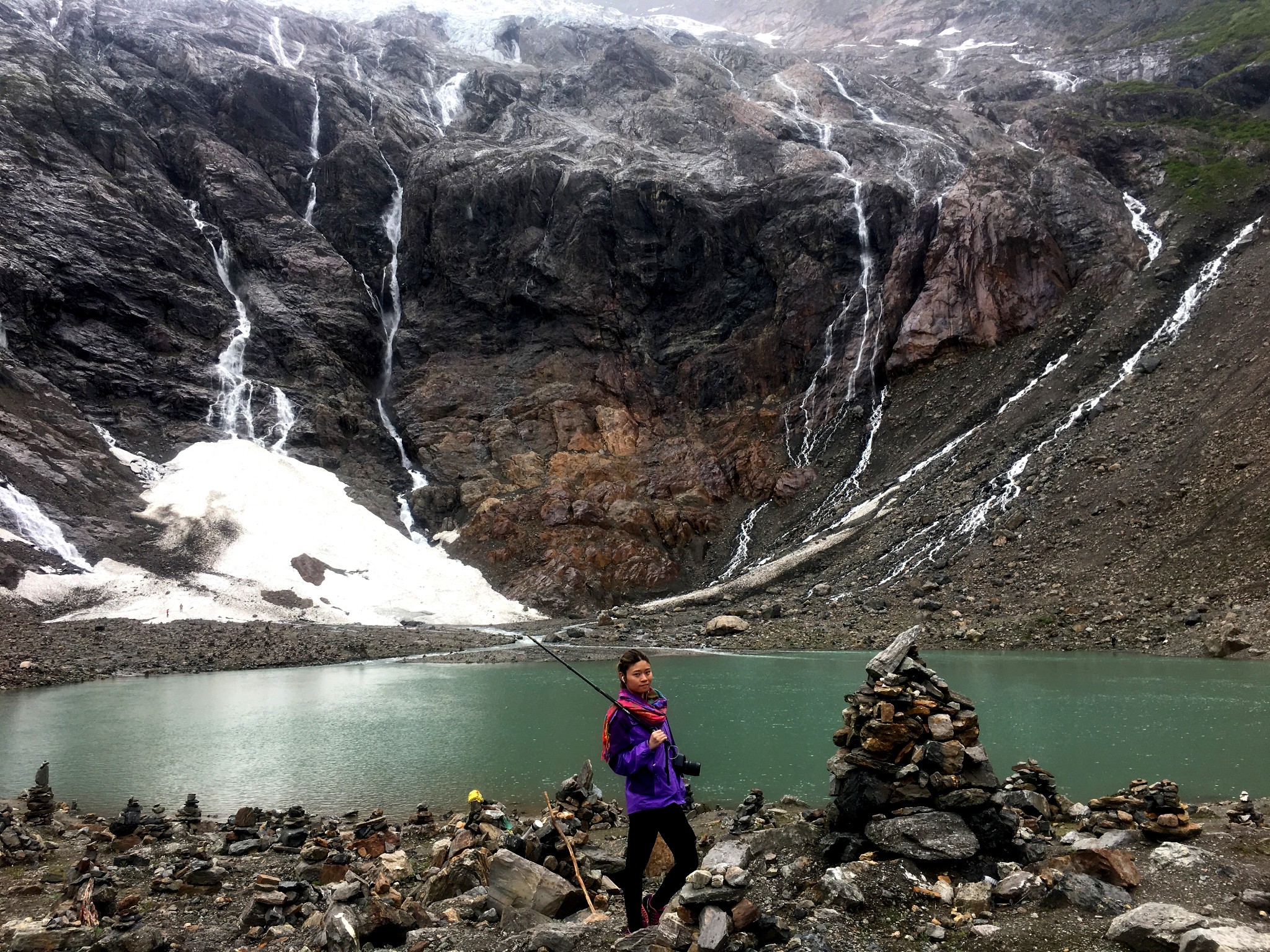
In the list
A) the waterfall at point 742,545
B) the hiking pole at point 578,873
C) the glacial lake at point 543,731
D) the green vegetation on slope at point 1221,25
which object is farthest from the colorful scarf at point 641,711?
the green vegetation on slope at point 1221,25

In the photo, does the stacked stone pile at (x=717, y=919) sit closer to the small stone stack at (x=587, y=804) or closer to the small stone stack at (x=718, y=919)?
the small stone stack at (x=718, y=919)

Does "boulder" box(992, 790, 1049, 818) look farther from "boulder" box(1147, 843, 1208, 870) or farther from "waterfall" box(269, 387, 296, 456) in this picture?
"waterfall" box(269, 387, 296, 456)

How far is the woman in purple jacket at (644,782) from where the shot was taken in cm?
593

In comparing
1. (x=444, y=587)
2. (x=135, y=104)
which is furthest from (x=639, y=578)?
(x=135, y=104)

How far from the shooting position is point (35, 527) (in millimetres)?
41594

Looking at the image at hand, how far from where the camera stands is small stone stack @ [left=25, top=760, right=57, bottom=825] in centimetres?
1262

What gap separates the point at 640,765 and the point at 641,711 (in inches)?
16.3

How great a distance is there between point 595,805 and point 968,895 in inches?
283

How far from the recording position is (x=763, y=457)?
56.5 m

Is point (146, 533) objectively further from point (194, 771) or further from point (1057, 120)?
point (1057, 120)

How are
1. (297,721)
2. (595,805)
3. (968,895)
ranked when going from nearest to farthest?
(968,895), (595,805), (297,721)

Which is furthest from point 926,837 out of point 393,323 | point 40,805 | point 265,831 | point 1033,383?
point 393,323

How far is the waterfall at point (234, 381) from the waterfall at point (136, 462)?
606 centimetres

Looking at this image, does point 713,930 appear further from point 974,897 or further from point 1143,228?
point 1143,228
